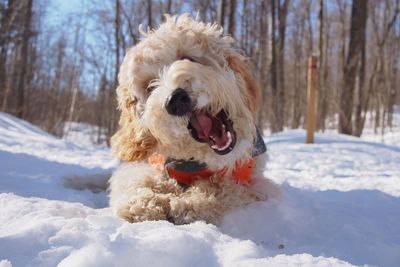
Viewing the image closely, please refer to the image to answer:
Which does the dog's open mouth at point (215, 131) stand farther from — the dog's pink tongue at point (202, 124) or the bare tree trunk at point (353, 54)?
the bare tree trunk at point (353, 54)

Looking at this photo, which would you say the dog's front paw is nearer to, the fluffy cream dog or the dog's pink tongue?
the fluffy cream dog

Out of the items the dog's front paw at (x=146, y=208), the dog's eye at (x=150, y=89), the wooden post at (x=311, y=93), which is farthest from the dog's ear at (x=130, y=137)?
the wooden post at (x=311, y=93)

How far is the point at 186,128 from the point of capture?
2.85 meters

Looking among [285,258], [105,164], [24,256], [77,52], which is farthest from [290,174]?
[77,52]

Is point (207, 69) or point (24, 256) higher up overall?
point (207, 69)

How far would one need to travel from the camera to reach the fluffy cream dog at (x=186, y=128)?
2826 millimetres

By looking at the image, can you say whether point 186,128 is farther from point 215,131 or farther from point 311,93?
point 311,93

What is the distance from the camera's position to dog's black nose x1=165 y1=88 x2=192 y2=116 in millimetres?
2711

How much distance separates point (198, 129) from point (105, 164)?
3768 millimetres

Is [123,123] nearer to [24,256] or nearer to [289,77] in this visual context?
[24,256]

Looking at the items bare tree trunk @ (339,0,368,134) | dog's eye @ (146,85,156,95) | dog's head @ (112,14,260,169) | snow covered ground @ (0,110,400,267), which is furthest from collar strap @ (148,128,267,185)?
bare tree trunk @ (339,0,368,134)

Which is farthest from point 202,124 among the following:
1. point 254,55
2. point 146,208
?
point 254,55

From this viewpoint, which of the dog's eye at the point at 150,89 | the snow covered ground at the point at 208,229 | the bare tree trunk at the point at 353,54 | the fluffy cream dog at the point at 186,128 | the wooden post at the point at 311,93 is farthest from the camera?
the bare tree trunk at the point at 353,54

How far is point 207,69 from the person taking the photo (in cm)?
289
